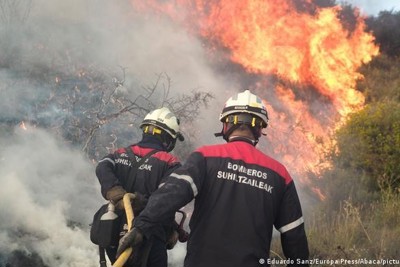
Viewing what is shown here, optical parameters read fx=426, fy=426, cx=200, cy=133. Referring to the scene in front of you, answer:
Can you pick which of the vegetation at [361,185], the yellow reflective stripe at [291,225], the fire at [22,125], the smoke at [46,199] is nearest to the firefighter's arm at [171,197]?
the yellow reflective stripe at [291,225]

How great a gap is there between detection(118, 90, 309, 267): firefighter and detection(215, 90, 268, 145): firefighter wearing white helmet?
157mm

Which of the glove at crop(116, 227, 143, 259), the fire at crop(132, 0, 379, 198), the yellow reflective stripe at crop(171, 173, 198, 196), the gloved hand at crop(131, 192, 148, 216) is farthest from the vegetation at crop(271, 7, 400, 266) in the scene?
the glove at crop(116, 227, 143, 259)

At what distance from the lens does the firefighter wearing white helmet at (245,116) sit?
2857 mm

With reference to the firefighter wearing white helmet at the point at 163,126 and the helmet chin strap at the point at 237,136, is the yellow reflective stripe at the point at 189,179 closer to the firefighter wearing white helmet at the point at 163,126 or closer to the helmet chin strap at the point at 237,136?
the helmet chin strap at the point at 237,136

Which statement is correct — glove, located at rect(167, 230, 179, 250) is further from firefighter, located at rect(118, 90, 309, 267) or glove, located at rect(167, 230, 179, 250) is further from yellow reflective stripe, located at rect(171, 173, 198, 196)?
yellow reflective stripe, located at rect(171, 173, 198, 196)

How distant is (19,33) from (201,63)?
4803mm

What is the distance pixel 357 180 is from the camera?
28.7ft

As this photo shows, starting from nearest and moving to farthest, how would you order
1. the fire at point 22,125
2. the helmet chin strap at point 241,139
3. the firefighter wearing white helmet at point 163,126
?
the helmet chin strap at point 241,139, the firefighter wearing white helmet at point 163,126, the fire at point 22,125

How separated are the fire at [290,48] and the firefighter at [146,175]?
7348mm

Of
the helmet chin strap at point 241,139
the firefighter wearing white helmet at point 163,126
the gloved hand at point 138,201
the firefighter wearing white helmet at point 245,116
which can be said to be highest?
the firefighter wearing white helmet at point 163,126

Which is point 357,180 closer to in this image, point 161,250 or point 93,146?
point 93,146

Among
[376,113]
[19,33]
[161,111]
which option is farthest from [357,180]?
[19,33]

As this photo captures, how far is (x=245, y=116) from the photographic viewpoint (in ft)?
9.39

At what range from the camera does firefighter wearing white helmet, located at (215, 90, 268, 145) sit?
286 centimetres
